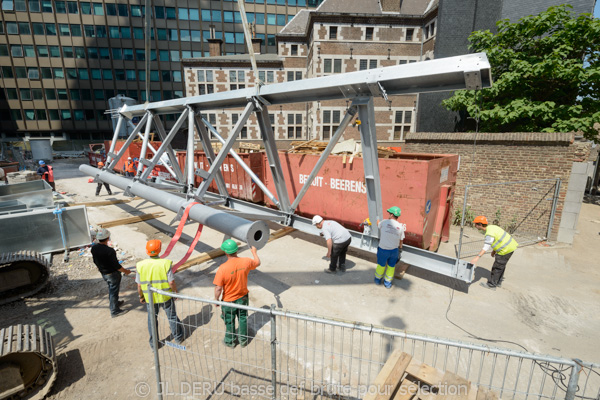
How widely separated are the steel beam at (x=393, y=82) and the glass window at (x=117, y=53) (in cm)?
5124

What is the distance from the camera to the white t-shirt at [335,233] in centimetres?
605

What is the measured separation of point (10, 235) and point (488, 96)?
54.5ft

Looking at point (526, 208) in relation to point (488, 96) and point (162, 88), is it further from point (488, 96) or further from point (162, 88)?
point (162, 88)

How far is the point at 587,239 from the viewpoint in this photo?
9195 mm

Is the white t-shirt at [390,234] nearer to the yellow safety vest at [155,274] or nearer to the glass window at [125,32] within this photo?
the yellow safety vest at [155,274]

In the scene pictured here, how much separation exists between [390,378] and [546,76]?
14165 mm

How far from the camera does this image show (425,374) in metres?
3.04

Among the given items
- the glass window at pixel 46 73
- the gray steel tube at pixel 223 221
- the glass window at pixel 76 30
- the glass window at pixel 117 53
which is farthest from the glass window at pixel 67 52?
the gray steel tube at pixel 223 221

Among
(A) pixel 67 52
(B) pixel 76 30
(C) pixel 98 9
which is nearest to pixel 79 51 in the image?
→ (A) pixel 67 52

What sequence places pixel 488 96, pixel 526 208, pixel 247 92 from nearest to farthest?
1. pixel 247 92
2. pixel 526 208
3. pixel 488 96

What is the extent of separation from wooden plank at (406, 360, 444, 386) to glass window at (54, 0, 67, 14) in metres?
60.6

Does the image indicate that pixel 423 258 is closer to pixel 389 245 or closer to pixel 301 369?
pixel 389 245

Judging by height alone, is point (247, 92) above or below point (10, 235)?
above


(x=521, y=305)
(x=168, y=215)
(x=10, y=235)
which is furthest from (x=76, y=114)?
(x=521, y=305)
